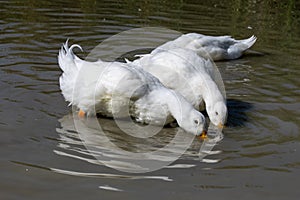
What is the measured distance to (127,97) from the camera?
5438 millimetres

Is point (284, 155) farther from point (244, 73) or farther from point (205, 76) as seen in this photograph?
point (244, 73)

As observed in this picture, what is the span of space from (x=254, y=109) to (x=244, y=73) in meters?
1.79

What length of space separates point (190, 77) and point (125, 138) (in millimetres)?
1354

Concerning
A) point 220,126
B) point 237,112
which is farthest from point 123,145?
point 237,112

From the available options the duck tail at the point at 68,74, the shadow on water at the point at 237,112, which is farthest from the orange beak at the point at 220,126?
the duck tail at the point at 68,74

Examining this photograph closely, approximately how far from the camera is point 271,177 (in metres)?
4.29

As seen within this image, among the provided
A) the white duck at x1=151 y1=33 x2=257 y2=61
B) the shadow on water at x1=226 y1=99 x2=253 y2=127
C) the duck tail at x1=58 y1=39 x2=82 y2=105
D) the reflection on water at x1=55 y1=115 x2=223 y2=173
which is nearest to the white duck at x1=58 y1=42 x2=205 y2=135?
the duck tail at x1=58 y1=39 x2=82 y2=105

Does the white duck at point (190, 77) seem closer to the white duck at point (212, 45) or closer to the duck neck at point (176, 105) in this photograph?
the duck neck at point (176, 105)

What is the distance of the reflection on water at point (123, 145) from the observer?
177 inches

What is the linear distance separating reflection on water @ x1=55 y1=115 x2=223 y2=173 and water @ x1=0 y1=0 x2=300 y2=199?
31 mm

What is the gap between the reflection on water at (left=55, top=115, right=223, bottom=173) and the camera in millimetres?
4484

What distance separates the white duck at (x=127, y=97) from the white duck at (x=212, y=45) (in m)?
2.49

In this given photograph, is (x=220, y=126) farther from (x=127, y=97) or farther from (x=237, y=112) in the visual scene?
(x=127, y=97)

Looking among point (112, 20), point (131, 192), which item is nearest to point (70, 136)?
point (131, 192)
